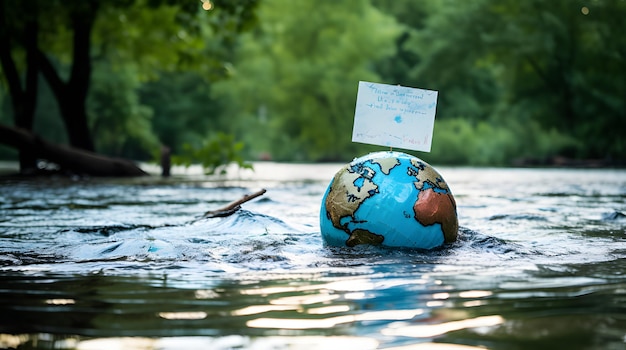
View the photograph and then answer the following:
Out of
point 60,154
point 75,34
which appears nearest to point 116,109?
point 75,34

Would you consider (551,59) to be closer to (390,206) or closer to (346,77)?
(346,77)

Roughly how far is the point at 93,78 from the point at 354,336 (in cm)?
4690

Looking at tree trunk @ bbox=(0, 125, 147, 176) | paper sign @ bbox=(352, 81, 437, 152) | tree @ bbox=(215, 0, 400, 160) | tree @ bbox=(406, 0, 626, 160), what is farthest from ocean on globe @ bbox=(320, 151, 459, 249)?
tree @ bbox=(215, 0, 400, 160)

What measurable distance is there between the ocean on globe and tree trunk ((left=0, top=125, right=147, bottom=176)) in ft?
54.4

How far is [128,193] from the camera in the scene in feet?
52.9

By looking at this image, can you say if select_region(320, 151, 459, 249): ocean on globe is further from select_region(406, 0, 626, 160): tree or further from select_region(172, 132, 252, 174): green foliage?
select_region(406, 0, 626, 160): tree

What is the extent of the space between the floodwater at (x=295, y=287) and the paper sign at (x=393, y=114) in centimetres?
112

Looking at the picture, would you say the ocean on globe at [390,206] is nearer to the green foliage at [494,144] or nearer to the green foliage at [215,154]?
the green foliage at [215,154]

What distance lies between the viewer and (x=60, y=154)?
22453 mm

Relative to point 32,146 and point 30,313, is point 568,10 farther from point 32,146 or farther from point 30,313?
point 30,313

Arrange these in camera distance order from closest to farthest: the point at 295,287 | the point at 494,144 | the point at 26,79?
the point at 295,287, the point at 26,79, the point at 494,144

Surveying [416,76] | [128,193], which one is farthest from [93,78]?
[128,193]

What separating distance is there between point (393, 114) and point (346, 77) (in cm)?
4453

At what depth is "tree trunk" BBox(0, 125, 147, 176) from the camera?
2212cm
